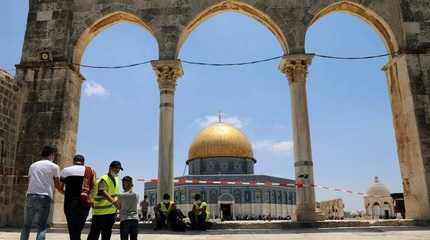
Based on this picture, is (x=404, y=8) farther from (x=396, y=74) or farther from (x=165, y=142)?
(x=165, y=142)

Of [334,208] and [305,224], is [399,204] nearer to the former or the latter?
[305,224]

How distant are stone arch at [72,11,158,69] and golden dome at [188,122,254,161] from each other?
33.0m

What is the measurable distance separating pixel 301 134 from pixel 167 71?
4.53 m

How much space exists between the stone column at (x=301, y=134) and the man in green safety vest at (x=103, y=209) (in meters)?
6.93

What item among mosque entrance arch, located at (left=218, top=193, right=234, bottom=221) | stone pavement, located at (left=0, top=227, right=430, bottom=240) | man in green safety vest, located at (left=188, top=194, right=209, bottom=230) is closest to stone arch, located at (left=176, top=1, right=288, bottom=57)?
man in green safety vest, located at (left=188, top=194, right=209, bottom=230)

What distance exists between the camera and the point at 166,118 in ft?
39.5

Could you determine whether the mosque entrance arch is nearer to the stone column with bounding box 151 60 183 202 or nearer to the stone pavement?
the stone column with bounding box 151 60 183 202

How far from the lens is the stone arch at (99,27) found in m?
12.9

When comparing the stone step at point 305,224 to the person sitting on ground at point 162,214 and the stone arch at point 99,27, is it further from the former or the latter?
the stone arch at point 99,27

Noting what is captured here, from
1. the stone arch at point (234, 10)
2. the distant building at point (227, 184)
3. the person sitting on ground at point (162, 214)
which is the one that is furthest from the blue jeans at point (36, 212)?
the distant building at point (227, 184)

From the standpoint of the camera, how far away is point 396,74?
1262 centimetres

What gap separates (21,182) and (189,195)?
107 ft

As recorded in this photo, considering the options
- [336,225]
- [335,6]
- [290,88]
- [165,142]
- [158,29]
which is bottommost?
[336,225]

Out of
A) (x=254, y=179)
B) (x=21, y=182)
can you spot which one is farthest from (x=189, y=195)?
(x=21, y=182)
